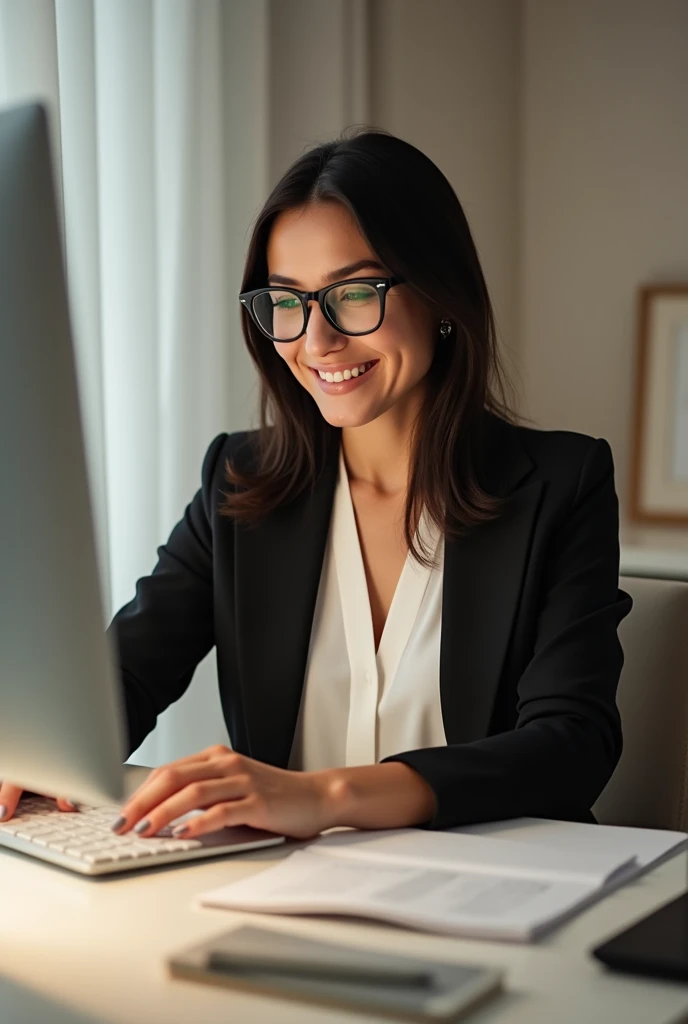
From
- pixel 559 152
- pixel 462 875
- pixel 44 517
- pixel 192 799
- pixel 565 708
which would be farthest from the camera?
pixel 559 152

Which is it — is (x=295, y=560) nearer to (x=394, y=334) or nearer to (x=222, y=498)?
(x=222, y=498)

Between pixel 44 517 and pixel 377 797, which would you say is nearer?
pixel 44 517

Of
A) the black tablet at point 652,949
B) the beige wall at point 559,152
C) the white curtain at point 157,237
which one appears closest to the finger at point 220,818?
the black tablet at point 652,949

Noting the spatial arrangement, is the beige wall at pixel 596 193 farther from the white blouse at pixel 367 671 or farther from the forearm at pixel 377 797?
the forearm at pixel 377 797

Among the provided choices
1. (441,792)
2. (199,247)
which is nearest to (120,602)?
(199,247)

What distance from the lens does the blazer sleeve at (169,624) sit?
1.66m

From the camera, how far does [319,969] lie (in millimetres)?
779

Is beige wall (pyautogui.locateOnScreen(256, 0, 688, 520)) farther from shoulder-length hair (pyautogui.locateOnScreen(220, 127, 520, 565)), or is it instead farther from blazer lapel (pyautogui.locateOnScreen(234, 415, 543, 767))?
blazer lapel (pyautogui.locateOnScreen(234, 415, 543, 767))

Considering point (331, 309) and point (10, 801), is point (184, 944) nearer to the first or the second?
point (10, 801)

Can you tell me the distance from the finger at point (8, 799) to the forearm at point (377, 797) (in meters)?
0.28

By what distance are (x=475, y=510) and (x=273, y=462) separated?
0.32m

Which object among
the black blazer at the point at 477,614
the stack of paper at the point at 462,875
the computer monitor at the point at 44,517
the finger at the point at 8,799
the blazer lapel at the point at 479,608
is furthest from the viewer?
the blazer lapel at the point at 479,608

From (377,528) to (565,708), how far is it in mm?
465

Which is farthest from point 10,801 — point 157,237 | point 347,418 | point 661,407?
point 661,407
